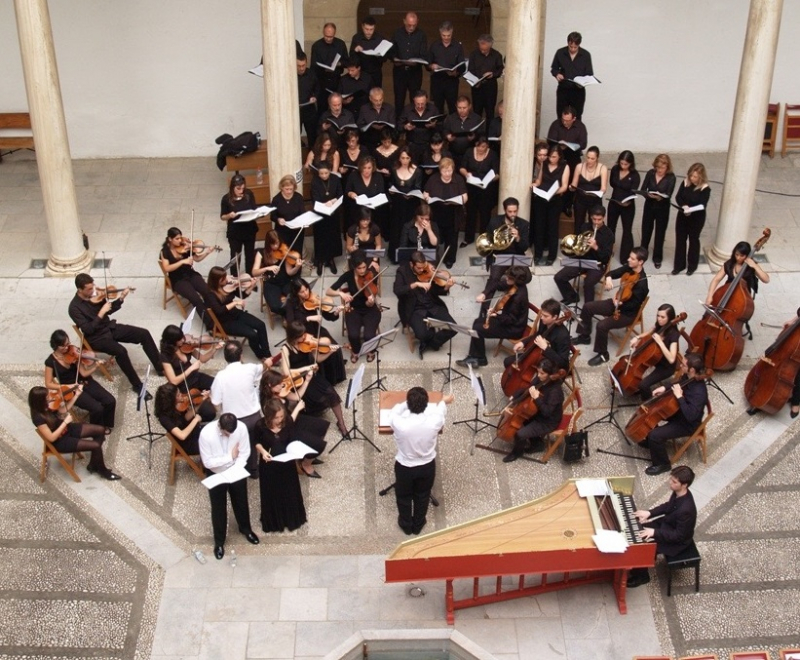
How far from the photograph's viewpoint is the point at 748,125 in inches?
615

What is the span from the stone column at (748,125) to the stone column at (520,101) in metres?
2.41

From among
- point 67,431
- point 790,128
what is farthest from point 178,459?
point 790,128

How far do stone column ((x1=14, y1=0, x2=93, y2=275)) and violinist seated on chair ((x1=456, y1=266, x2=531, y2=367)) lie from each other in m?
5.15

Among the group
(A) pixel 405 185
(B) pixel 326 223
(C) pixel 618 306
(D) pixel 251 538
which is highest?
(A) pixel 405 185

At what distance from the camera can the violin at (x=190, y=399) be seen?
1273cm

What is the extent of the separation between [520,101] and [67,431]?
21.4 ft

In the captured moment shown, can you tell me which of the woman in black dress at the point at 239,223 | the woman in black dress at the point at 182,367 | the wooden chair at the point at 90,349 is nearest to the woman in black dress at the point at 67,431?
the woman in black dress at the point at 182,367

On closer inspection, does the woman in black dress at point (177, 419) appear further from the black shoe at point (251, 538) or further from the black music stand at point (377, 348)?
the black music stand at point (377, 348)

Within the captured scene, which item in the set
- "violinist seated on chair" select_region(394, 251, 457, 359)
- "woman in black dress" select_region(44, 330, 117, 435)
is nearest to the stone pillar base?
"woman in black dress" select_region(44, 330, 117, 435)

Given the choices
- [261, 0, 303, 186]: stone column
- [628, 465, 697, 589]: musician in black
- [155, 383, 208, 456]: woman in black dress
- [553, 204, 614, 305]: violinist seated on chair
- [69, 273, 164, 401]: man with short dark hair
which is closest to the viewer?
[628, 465, 697, 589]: musician in black

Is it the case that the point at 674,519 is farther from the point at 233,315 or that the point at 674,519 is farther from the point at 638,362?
the point at 233,315

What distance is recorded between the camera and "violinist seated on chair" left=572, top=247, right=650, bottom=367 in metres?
14.7

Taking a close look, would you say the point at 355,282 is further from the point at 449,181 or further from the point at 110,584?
the point at 110,584

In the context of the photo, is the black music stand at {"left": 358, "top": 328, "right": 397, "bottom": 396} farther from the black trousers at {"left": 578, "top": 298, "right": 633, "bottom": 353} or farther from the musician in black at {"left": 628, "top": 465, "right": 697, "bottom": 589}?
the musician in black at {"left": 628, "top": 465, "right": 697, "bottom": 589}
